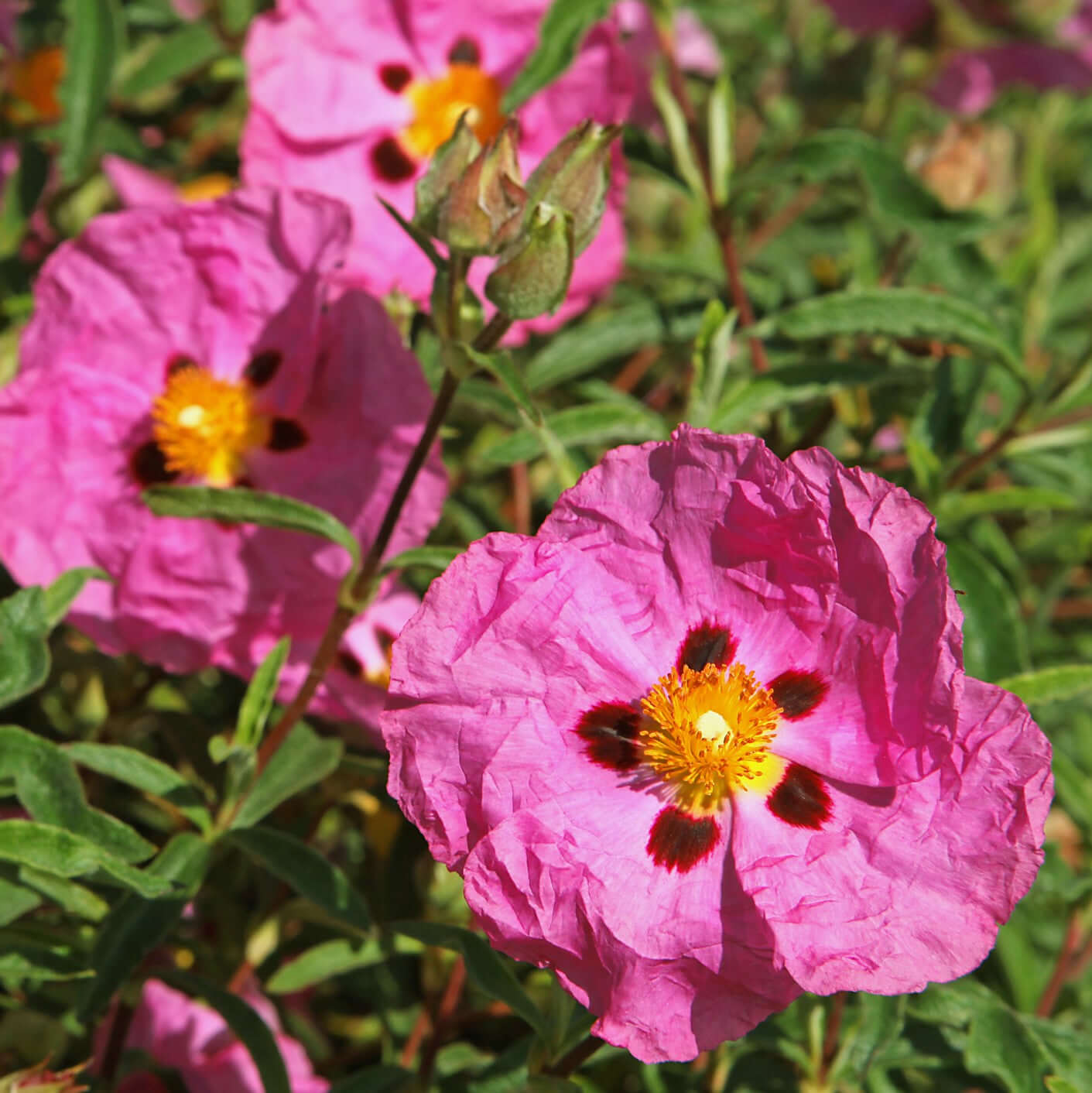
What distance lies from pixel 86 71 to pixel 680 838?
5.89ft

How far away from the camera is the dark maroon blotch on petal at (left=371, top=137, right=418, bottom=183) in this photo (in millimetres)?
2600

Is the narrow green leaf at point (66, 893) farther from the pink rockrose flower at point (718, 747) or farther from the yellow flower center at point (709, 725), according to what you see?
the yellow flower center at point (709, 725)

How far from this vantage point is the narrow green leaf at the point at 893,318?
2113 mm

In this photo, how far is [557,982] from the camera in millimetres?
1554

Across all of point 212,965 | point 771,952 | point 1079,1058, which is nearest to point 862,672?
point 771,952

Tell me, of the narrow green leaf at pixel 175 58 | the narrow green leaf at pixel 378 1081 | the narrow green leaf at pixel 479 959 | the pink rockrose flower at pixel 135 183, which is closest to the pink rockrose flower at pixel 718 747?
the narrow green leaf at pixel 479 959

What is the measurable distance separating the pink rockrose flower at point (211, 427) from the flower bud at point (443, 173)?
33cm

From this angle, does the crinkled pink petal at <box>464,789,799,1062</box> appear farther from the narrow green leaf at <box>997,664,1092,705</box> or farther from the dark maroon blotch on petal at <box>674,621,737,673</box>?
the narrow green leaf at <box>997,664,1092,705</box>

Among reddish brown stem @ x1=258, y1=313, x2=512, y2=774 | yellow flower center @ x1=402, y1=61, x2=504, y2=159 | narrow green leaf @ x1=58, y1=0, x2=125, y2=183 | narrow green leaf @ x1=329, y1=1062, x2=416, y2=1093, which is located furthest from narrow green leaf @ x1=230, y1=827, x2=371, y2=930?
yellow flower center @ x1=402, y1=61, x2=504, y2=159

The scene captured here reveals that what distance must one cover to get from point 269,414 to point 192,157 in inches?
48.6

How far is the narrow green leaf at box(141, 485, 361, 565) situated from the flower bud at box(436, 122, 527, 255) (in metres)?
0.42

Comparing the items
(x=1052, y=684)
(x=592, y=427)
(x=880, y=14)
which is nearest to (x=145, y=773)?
(x=592, y=427)

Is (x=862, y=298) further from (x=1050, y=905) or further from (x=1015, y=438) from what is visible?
(x=1050, y=905)

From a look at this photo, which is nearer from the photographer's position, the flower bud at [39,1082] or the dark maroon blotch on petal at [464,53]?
the flower bud at [39,1082]
